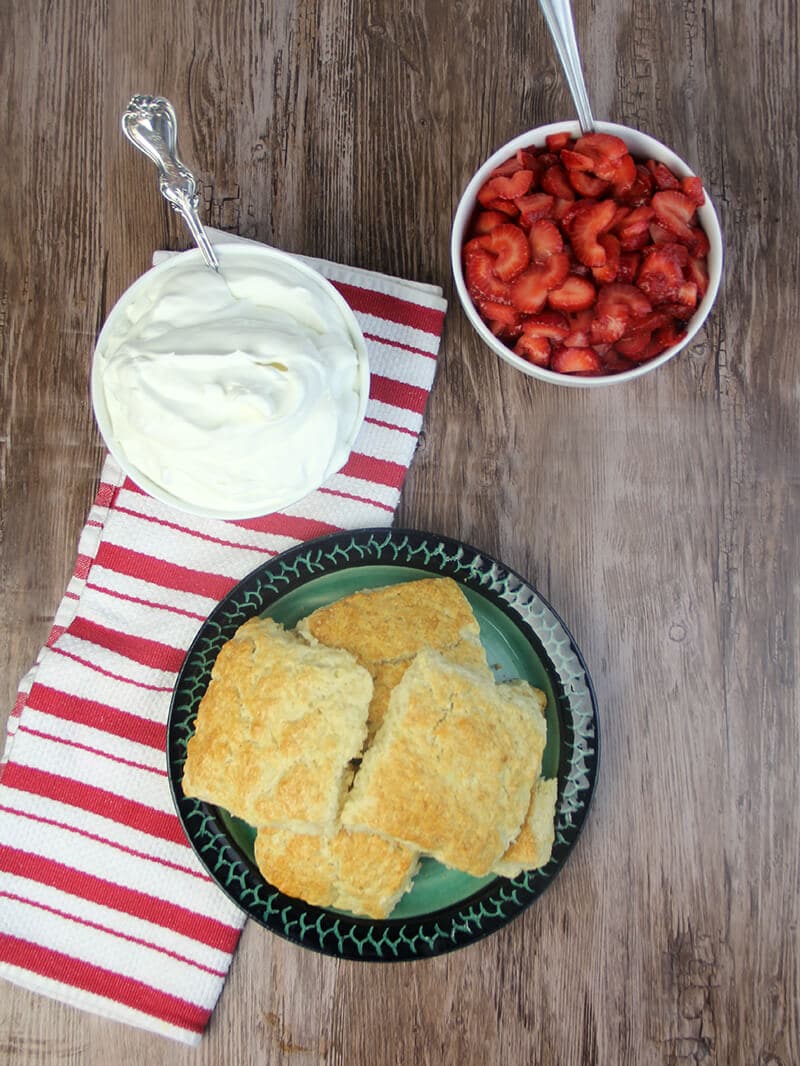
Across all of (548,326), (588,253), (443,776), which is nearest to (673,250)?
(588,253)

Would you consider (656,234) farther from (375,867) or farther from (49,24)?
(49,24)

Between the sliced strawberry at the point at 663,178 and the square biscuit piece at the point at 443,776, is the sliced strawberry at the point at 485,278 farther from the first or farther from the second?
the square biscuit piece at the point at 443,776

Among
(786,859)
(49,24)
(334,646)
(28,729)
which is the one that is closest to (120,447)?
(334,646)

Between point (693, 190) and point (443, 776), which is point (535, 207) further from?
point (443, 776)

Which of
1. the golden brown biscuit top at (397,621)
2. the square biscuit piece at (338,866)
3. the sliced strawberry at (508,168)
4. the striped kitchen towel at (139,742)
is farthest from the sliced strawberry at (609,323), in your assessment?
the square biscuit piece at (338,866)

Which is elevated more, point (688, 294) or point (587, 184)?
point (587, 184)
